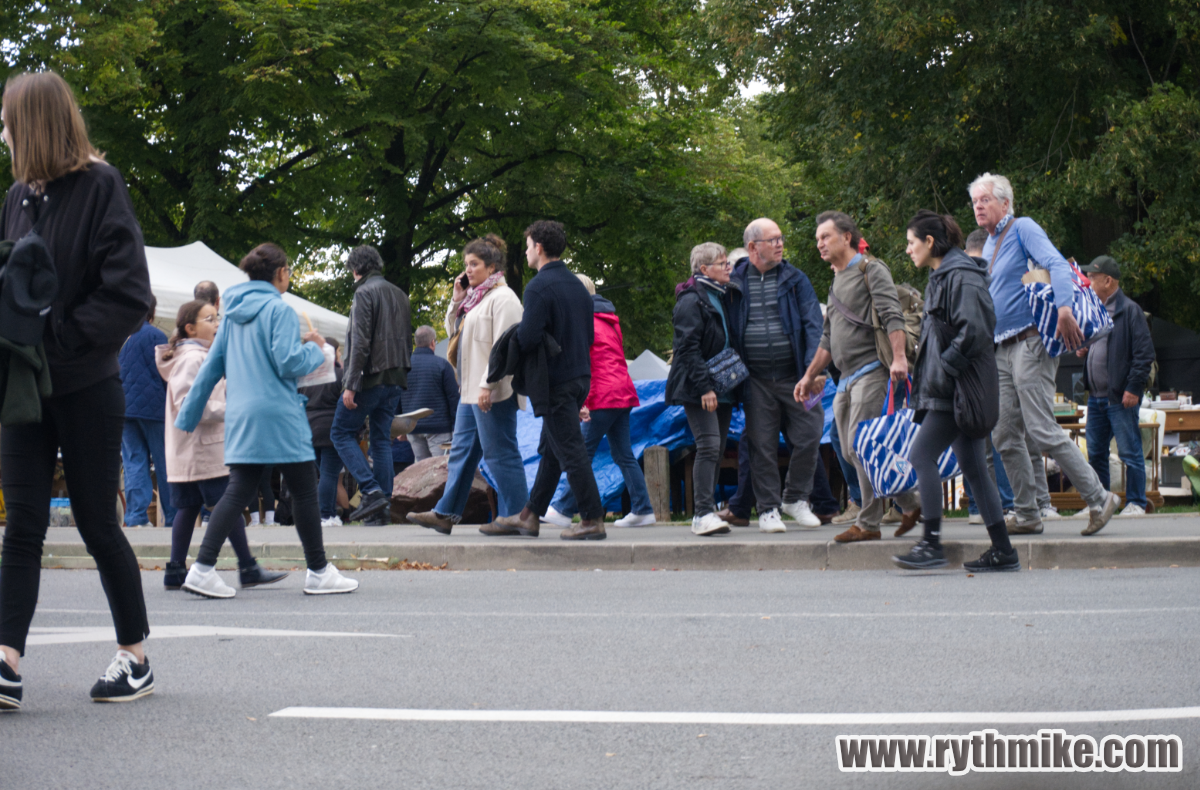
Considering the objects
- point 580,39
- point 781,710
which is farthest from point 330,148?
point 781,710

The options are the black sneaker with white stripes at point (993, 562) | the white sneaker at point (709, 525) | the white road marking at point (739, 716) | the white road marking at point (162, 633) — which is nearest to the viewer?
the white road marking at point (739, 716)

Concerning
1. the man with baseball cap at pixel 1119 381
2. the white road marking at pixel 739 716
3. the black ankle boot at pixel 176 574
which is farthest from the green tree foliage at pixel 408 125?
the white road marking at pixel 739 716

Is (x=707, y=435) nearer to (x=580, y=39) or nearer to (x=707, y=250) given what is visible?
(x=707, y=250)

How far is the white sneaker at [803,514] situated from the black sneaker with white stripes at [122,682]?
6.19 m

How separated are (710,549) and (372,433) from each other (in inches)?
170

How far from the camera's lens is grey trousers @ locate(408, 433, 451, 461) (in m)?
14.2

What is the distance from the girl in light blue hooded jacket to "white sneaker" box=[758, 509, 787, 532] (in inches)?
133

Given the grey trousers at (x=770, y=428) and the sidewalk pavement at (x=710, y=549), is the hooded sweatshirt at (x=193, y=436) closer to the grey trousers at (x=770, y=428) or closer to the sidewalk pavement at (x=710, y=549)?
the sidewalk pavement at (x=710, y=549)

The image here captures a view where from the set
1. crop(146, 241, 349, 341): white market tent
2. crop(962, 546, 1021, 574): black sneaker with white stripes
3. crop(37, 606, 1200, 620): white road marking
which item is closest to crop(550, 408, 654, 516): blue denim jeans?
crop(962, 546, 1021, 574): black sneaker with white stripes

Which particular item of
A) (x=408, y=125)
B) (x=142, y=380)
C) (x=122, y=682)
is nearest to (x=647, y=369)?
(x=408, y=125)

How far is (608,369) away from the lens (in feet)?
33.8

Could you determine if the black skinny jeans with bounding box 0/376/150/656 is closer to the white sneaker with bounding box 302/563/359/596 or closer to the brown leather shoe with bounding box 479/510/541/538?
the white sneaker with bounding box 302/563/359/596

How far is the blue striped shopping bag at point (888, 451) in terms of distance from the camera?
8.50 metres

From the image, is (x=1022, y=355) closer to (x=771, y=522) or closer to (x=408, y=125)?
(x=771, y=522)
